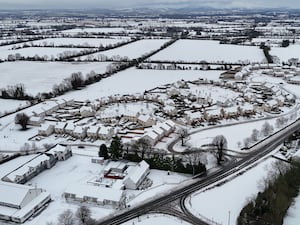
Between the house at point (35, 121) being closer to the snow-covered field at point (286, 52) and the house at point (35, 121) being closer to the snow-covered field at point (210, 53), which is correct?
the snow-covered field at point (210, 53)

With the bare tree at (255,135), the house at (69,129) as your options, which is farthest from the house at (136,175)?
the bare tree at (255,135)

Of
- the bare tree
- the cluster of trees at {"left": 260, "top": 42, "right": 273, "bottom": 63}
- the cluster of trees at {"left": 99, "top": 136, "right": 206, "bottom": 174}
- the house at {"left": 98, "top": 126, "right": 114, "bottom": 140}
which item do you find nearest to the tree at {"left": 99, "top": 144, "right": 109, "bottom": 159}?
the cluster of trees at {"left": 99, "top": 136, "right": 206, "bottom": 174}

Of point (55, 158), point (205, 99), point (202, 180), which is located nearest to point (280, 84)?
point (205, 99)

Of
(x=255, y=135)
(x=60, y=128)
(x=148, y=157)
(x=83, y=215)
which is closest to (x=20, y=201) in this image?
(x=83, y=215)

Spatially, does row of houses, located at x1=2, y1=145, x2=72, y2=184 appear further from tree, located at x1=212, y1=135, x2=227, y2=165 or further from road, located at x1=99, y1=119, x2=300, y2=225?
tree, located at x1=212, y1=135, x2=227, y2=165

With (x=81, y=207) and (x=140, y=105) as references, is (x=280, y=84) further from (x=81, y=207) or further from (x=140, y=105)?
(x=81, y=207)
